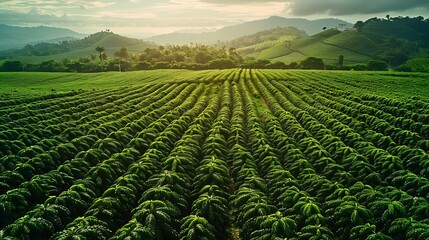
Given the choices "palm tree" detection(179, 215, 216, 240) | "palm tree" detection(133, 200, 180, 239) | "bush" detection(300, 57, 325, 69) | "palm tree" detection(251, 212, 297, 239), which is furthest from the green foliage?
"palm tree" detection(251, 212, 297, 239)

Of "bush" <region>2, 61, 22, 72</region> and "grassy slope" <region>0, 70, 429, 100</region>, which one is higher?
"bush" <region>2, 61, 22, 72</region>

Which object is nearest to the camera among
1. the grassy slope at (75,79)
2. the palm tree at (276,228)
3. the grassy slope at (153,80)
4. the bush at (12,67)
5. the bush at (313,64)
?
the palm tree at (276,228)

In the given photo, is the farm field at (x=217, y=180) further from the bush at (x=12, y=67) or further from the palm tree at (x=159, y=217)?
the bush at (x=12, y=67)

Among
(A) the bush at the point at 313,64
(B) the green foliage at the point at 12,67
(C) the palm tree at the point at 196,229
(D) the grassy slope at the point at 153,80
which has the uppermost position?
(B) the green foliage at the point at 12,67

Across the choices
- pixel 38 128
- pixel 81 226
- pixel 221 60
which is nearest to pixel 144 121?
pixel 38 128

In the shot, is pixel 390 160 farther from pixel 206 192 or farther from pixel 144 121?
pixel 144 121

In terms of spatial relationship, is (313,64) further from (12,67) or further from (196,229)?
(196,229)

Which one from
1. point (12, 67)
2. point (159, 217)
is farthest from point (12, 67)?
point (159, 217)

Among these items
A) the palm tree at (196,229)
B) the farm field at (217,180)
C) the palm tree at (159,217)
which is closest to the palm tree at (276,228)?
the farm field at (217,180)

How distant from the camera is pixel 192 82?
311ft

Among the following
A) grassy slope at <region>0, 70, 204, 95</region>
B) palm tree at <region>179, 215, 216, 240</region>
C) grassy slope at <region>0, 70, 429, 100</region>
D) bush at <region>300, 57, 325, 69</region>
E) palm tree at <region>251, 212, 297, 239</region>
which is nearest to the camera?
palm tree at <region>251, 212, 297, 239</region>

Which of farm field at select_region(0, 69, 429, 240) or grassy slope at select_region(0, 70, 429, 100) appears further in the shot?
grassy slope at select_region(0, 70, 429, 100)

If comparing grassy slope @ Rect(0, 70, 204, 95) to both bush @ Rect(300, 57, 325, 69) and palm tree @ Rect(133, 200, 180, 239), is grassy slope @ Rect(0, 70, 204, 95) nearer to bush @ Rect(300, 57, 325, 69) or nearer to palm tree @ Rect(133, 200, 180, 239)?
bush @ Rect(300, 57, 325, 69)

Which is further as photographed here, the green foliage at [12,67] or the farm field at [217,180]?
the green foliage at [12,67]
